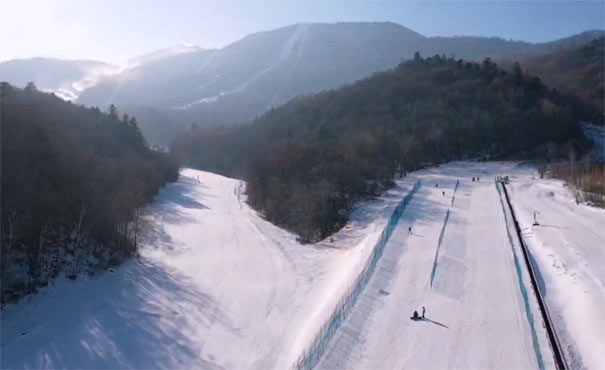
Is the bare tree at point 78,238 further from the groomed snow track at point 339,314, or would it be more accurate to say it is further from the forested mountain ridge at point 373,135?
the forested mountain ridge at point 373,135

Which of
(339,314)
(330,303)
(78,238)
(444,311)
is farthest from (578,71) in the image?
(78,238)

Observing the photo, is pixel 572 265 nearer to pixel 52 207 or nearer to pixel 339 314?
pixel 339 314

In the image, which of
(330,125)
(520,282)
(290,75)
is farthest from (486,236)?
(290,75)

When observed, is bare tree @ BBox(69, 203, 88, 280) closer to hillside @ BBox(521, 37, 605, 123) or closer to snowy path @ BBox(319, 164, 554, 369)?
snowy path @ BBox(319, 164, 554, 369)

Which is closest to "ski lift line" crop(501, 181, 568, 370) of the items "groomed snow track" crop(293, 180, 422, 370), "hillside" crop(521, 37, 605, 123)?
"groomed snow track" crop(293, 180, 422, 370)

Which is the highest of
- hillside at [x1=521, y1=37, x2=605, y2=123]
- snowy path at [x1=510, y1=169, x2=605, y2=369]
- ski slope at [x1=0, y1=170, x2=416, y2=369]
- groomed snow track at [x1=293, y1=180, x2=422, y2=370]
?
hillside at [x1=521, y1=37, x2=605, y2=123]
